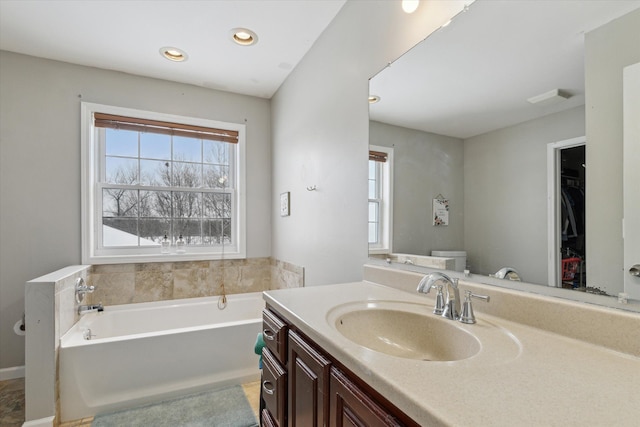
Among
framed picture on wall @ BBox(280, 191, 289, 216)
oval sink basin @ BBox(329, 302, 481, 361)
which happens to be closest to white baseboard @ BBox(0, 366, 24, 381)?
framed picture on wall @ BBox(280, 191, 289, 216)

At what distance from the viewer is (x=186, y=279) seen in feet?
9.60

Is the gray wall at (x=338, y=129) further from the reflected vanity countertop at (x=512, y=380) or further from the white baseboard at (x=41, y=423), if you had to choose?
the white baseboard at (x=41, y=423)

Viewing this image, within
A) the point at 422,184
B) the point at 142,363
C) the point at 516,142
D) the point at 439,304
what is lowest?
the point at 142,363

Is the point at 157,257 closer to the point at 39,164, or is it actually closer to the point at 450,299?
the point at 39,164

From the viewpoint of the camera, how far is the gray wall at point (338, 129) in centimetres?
154

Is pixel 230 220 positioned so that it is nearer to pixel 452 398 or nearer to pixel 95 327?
pixel 95 327

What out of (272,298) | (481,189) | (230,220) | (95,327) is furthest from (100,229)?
(481,189)

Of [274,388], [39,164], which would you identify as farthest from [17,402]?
[274,388]

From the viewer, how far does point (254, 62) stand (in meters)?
2.57

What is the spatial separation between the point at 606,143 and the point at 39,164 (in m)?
3.46

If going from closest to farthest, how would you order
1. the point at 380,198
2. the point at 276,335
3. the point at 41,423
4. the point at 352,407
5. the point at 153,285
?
the point at 352,407 < the point at 276,335 < the point at 380,198 < the point at 41,423 < the point at 153,285

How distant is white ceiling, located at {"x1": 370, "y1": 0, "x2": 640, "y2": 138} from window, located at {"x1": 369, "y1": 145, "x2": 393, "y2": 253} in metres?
0.19

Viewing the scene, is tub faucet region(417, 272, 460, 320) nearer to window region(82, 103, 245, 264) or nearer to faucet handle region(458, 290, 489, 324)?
faucet handle region(458, 290, 489, 324)

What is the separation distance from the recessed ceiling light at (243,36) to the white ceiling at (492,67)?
3.79 ft
